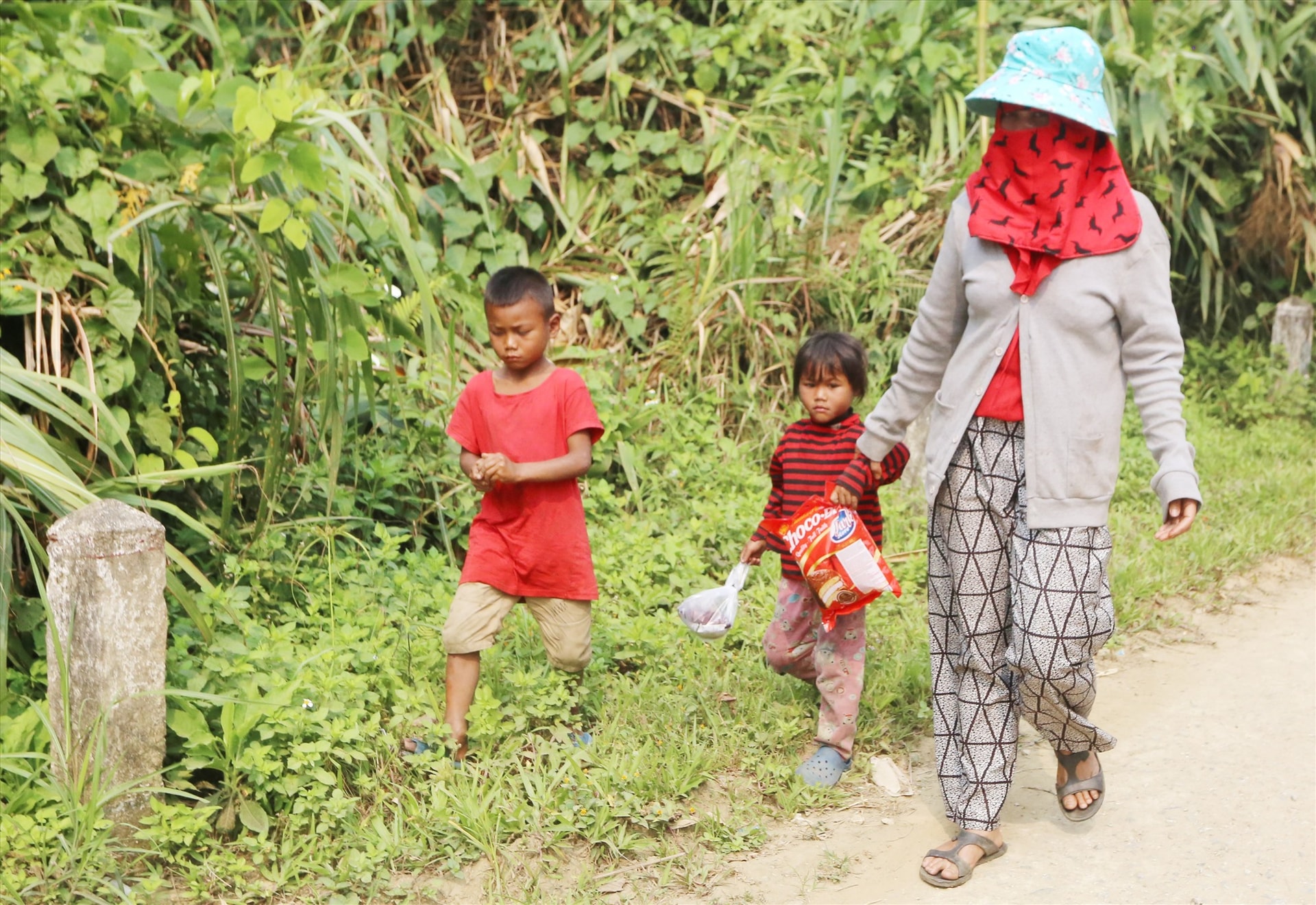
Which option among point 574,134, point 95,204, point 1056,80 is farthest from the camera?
point 574,134

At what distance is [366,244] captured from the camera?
4.71m

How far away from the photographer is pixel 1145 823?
3486mm

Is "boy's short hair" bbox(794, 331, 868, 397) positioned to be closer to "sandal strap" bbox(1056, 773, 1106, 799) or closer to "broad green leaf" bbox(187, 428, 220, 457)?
"sandal strap" bbox(1056, 773, 1106, 799)

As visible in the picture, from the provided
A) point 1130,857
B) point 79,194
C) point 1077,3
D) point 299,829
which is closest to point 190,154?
point 79,194

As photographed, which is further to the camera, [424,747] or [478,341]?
[478,341]

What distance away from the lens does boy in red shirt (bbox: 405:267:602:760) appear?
133 inches

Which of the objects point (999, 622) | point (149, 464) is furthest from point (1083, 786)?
point (149, 464)

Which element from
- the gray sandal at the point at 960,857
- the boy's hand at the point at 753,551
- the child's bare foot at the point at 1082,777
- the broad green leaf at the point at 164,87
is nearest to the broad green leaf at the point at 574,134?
the broad green leaf at the point at 164,87

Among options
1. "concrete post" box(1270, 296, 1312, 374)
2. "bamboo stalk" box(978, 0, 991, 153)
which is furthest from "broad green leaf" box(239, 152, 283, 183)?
"concrete post" box(1270, 296, 1312, 374)

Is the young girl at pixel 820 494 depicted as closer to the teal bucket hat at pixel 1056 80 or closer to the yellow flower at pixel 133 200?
the teal bucket hat at pixel 1056 80

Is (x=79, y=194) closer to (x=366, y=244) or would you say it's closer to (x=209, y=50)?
(x=366, y=244)

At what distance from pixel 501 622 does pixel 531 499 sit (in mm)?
347

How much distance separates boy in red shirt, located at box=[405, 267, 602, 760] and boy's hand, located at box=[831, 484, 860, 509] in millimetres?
626

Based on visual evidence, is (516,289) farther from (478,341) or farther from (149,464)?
(478,341)
